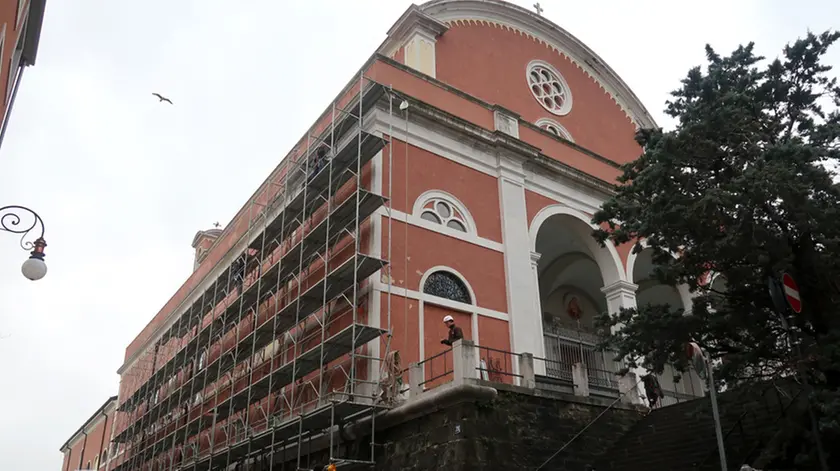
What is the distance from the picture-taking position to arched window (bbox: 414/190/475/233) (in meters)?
14.5

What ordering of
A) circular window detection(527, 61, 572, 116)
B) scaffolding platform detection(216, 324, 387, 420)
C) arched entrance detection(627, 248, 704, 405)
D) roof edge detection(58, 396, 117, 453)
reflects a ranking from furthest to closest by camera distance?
roof edge detection(58, 396, 117, 453), circular window detection(527, 61, 572, 116), arched entrance detection(627, 248, 704, 405), scaffolding platform detection(216, 324, 387, 420)

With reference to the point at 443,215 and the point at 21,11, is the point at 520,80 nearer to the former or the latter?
the point at 443,215

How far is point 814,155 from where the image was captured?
9.09 metres

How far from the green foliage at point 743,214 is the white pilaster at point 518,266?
3.85 m

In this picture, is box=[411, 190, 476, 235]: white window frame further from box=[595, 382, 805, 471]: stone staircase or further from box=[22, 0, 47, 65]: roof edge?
box=[22, 0, 47, 65]: roof edge

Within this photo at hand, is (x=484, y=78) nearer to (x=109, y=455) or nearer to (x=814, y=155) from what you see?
(x=814, y=155)

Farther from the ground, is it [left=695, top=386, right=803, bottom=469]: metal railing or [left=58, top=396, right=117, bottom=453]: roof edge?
[left=58, top=396, right=117, bottom=453]: roof edge

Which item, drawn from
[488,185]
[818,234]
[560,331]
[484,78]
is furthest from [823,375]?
[484,78]

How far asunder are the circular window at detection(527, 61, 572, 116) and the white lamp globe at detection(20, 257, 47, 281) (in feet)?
47.6

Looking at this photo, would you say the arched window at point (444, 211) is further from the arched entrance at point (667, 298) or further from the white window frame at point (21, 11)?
the white window frame at point (21, 11)

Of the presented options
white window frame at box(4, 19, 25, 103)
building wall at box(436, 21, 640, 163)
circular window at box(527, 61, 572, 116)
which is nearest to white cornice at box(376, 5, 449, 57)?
building wall at box(436, 21, 640, 163)

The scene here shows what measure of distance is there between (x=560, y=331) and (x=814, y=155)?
9.99m

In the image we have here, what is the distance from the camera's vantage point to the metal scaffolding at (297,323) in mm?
12672

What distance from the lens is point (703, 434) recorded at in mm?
11016
